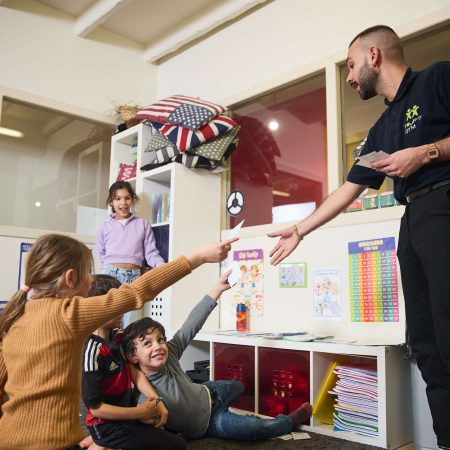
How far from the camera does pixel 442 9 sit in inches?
93.0

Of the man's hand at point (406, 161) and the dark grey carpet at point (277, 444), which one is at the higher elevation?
the man's hand at point (406, 161)

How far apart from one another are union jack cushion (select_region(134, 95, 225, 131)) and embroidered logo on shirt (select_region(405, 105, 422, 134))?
168cm

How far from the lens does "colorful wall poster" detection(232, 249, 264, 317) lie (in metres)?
2.92

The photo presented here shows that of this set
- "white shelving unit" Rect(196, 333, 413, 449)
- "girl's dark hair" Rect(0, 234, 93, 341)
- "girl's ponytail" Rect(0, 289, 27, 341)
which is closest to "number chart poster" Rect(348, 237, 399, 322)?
"white shelving unit" Rect(196, 333, 413, 449)

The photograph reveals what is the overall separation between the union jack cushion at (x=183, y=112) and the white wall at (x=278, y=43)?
0.94ft

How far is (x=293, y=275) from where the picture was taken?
2.76 meters

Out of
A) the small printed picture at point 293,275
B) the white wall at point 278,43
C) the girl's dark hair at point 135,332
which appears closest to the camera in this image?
the girl's dark hair at point 135,332

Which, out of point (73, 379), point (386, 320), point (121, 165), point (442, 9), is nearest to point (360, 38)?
point (442, 9)

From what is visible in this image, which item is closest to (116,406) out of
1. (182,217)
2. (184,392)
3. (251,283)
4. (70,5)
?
(184,392)

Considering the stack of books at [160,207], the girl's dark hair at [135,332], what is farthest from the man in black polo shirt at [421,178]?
the stack of books at [160,207]

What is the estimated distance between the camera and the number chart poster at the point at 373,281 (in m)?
2.34

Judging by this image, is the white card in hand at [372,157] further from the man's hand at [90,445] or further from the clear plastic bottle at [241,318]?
the clear plastic bottle at [241,318]

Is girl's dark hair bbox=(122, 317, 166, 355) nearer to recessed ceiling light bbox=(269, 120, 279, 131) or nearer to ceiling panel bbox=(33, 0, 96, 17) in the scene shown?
recessed ceiling light bbox=(269, 120, 279, 131)

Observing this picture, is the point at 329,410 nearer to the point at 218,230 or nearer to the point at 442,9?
the point at 218,230
